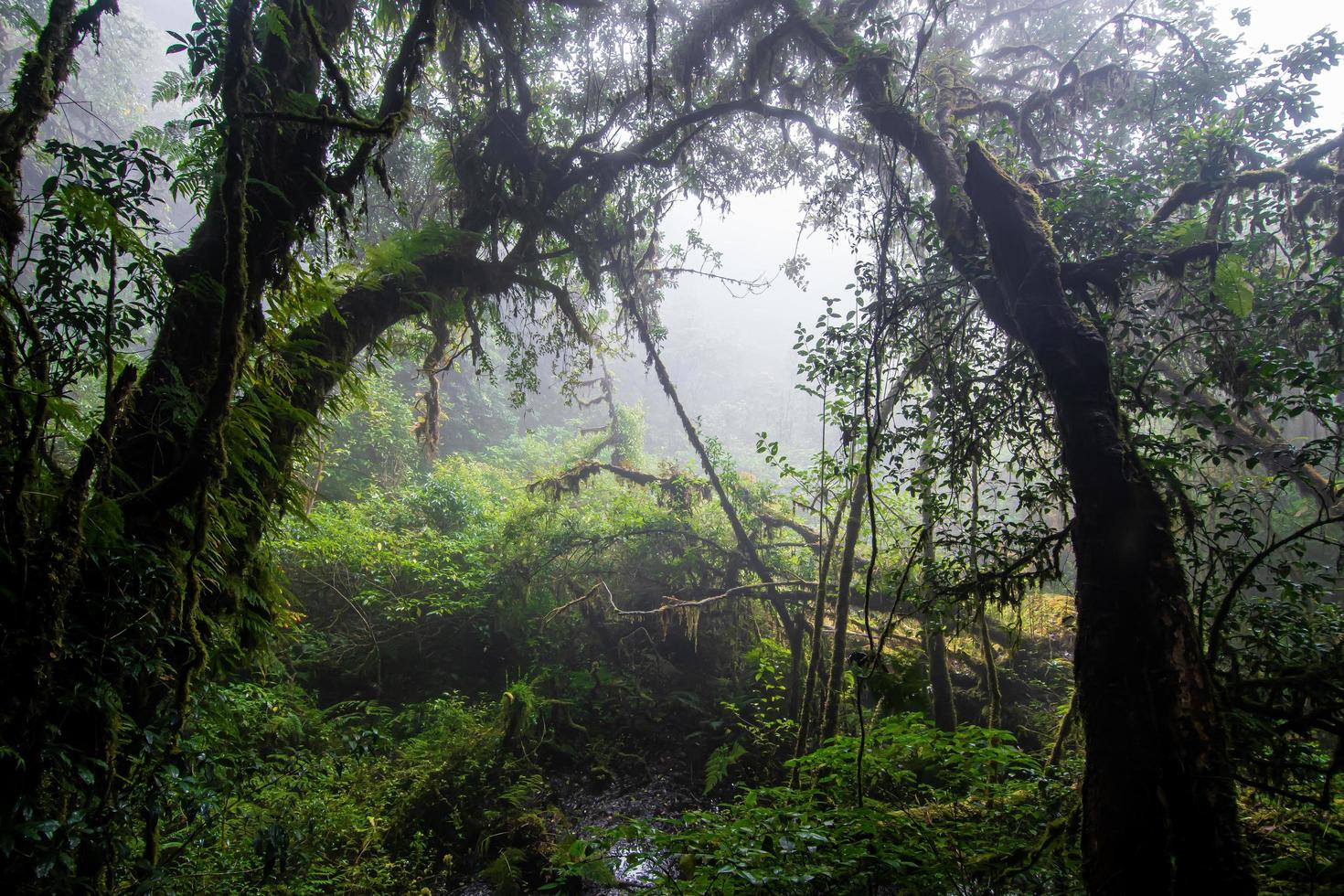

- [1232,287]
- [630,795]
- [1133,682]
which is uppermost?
[1232,287]

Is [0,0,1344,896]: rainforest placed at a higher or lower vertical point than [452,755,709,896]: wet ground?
higher

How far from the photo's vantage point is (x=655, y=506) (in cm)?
1002

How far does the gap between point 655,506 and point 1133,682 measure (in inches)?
319

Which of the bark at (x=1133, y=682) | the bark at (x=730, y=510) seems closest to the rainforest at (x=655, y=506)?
the bark at (x=1133, y=682)

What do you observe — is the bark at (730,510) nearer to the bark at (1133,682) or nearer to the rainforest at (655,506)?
the rainforest at (655,506)

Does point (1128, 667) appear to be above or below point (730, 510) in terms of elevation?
below

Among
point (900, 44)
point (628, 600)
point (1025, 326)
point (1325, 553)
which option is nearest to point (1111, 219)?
point (1025, 326)

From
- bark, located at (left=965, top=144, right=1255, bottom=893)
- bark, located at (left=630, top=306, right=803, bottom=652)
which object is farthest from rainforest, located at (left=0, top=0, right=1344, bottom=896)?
bark, located at (left=630, top=306, right=803, bottom=652)

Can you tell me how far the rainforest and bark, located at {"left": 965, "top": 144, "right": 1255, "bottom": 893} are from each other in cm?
2

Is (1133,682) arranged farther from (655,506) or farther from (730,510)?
(655,506)

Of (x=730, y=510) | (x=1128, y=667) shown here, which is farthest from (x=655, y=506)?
(x=1128, y=667)

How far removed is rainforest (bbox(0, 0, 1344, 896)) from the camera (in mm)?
2182

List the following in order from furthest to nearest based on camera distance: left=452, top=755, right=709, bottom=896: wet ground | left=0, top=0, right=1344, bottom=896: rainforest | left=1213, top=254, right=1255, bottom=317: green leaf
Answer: left=452, top=755, right=709, bottom=896: wet ground < left=1213, top=254, right=1255, bottom=317: green leaf < left=0, top=0, right=1344, bottom=896: rainforest

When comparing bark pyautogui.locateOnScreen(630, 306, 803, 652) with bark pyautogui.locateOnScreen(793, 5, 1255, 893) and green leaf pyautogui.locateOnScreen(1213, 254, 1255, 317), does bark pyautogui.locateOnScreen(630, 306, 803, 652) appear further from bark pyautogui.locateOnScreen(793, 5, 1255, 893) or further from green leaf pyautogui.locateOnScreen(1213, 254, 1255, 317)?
green leaf pyautogui.locateOnScreen(1213, 254, 1255, 317)
